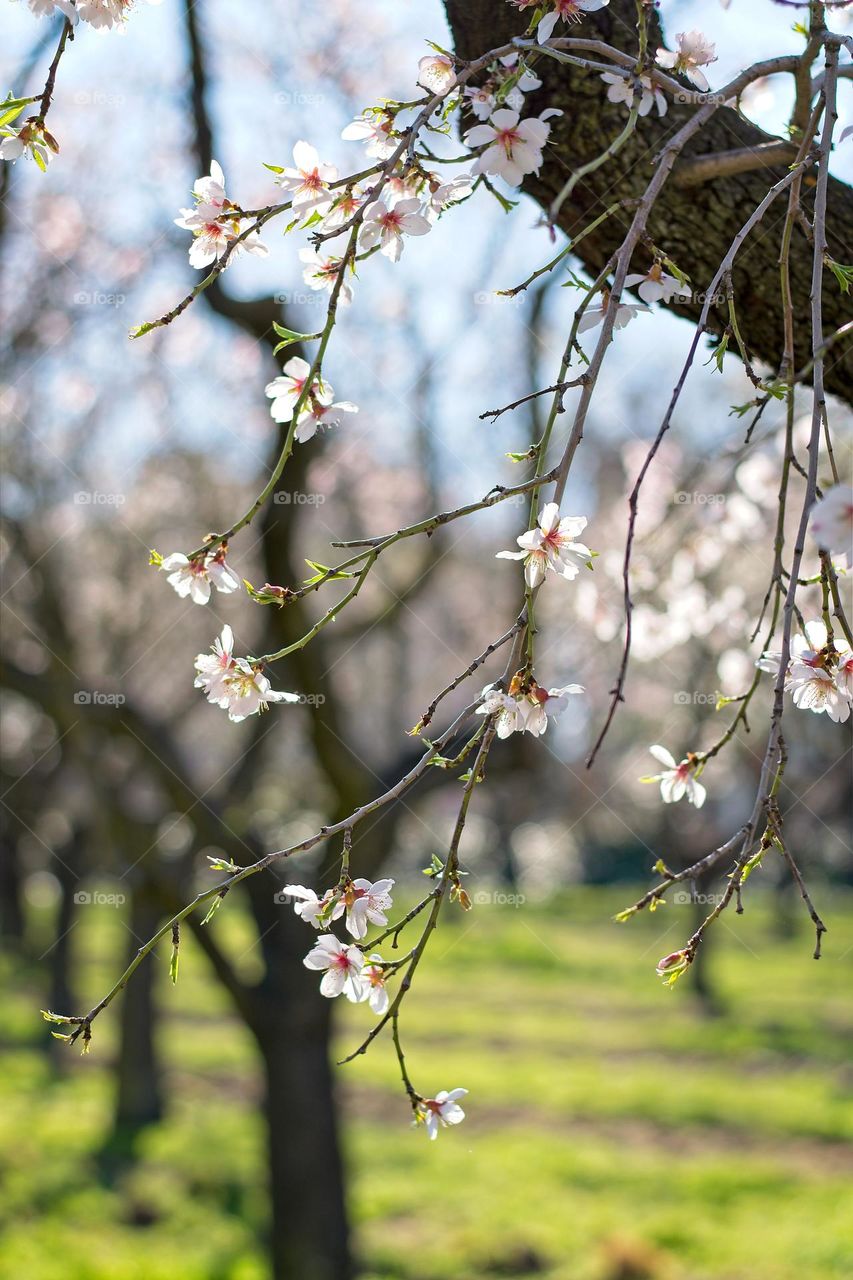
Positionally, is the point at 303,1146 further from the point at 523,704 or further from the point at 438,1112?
the point at 523,704

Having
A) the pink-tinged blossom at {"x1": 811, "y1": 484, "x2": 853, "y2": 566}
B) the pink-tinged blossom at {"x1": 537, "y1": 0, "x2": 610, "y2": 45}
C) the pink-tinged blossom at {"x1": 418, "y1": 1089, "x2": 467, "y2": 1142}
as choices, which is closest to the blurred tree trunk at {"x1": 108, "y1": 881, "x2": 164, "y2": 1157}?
the pink-tinged blossom at {"x1": 418, "y1": 1089, "x2": 467, "y2": 1142}

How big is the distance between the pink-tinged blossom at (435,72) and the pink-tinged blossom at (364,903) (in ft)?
2.64

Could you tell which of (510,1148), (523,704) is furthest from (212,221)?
(510,1148)

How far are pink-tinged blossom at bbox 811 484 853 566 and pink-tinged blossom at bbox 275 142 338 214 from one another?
599mm

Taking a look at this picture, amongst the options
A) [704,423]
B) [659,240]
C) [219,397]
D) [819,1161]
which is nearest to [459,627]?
[704,423]

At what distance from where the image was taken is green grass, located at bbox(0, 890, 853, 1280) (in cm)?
526

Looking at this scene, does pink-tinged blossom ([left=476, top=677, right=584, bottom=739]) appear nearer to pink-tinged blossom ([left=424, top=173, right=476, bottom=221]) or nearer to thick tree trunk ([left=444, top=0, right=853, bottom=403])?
pink-tinged blossom ([left=424, top=173, right=476, bottom=221])

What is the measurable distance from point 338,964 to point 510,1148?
20.4ft

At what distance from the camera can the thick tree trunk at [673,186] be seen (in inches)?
61.0

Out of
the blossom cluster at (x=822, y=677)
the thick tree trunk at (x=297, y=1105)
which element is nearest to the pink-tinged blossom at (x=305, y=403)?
the blossom cluster at (x=822, y=677)

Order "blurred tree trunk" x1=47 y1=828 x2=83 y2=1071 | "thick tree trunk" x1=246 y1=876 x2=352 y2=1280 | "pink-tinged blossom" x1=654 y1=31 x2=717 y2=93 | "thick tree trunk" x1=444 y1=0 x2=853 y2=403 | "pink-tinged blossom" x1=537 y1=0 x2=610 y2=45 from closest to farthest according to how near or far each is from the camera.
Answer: "pink-tinged blossom" x1=537 y1=0 x2=610 y2=45 → "pink-tinged blossom" x1=654 y1=31 x2=717 y2=93 → "thick tree trunk" x1=444 y1=0 x2=853 y2=403 → "thick tree trunk" x1=246 y1=876 x2=352 y2=1280 → "blurred tree trunk" x1=47 y1=828 x2=83 y2=1071

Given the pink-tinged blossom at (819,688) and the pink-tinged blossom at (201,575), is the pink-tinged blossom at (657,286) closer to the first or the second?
the pink-tinged blossom at (819,688)

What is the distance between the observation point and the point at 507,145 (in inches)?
45.1

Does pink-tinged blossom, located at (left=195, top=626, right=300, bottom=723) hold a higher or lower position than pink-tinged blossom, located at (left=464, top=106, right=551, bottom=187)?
lower
